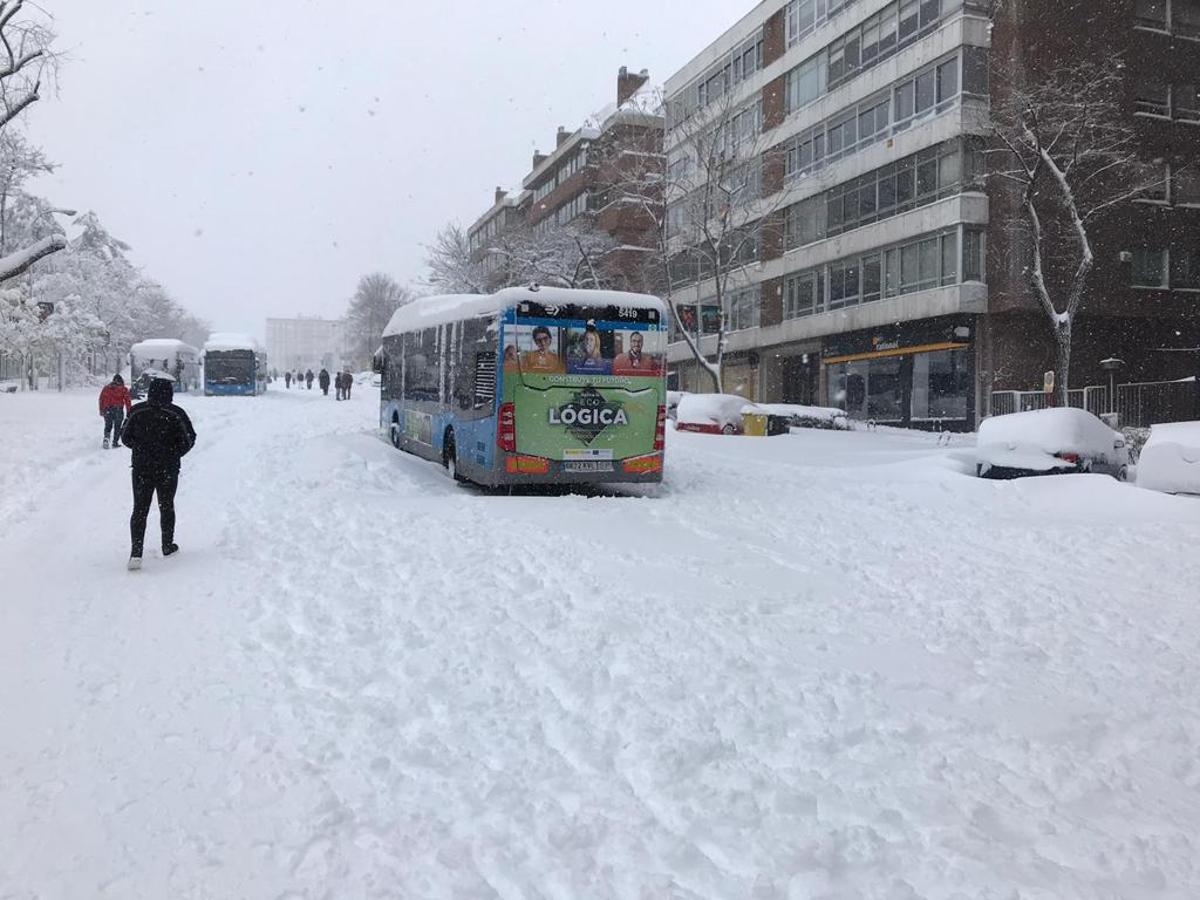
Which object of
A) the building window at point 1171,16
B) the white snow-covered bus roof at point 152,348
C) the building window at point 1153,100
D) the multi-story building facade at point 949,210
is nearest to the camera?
the multi-story building facade at point 949,210

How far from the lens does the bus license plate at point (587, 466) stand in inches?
508

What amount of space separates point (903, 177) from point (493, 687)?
104 feet

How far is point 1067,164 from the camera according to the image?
2698 centimetres

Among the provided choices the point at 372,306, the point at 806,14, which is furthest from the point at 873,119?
the point at 372,306

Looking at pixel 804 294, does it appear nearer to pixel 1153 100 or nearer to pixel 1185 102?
pixel 1153 100

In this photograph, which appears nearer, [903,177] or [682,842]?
[682,842]

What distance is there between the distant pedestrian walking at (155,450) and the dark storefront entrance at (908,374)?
27.2m

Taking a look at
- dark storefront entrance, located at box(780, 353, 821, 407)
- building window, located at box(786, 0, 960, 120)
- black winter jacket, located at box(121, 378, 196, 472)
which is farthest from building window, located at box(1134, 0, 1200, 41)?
black winter jacket, located at box(121, 378, 196, 472)

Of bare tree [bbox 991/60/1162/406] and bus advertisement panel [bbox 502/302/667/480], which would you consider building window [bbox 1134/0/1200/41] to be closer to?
bare tree [bbox 991/60/1162/406]

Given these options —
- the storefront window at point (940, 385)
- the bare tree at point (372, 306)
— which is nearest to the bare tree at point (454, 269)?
the storefront window at point (940, 385)

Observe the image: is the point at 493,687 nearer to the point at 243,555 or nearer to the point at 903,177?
the point at 243,555

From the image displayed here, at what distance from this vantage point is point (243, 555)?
8.64 metres

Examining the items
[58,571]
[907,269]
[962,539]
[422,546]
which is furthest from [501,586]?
[907,269]

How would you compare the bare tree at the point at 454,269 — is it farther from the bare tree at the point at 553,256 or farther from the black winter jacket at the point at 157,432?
the black winter jacket at the point at 157,432
